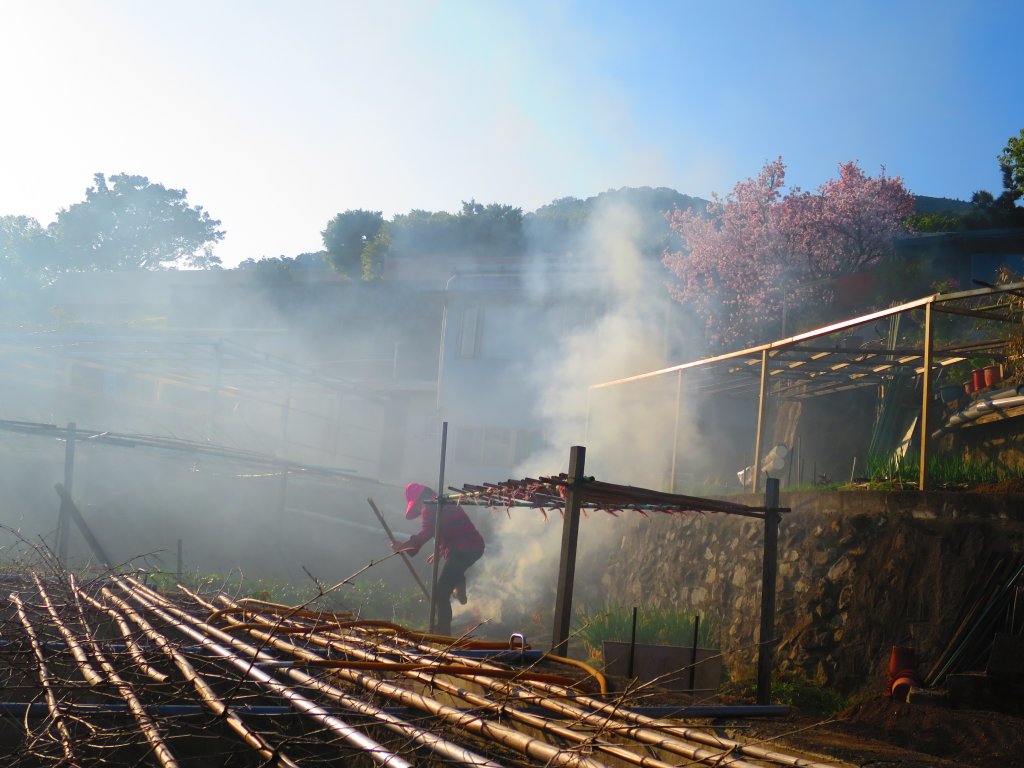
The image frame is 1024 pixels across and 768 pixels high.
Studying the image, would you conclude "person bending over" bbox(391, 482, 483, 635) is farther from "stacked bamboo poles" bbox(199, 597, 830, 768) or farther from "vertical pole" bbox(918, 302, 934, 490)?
"stacked bamboo poles" bbox(199, 597, 830, 768)

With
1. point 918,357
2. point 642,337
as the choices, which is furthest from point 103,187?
point 918,357

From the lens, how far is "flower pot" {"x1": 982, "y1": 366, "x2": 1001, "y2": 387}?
10.0 metres

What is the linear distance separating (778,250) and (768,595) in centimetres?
1679

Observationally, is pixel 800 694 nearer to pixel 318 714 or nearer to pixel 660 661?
pixel 660 661

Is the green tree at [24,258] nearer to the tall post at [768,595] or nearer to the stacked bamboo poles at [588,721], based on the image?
the tall post at [768,595]

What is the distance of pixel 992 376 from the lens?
33.0 feet

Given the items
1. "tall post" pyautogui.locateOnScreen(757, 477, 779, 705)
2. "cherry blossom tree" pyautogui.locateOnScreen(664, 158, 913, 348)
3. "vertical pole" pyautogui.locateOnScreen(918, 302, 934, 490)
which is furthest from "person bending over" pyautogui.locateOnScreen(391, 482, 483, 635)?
"cherry blossom tree" pyautogui.locateOnScreen(664, 158, 913, 348)

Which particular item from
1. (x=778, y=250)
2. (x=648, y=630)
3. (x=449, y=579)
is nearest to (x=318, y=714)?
(x=648, y=630)

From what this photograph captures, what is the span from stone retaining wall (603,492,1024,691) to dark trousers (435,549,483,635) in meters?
2.70

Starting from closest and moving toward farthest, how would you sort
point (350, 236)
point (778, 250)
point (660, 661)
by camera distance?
point (660, 661) → point (778, 250) → point (350, 236)

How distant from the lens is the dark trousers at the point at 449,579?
11.0 metres

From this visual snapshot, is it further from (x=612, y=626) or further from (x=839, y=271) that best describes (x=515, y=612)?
(x=839, y=271)

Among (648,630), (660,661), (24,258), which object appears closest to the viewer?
(660,661)

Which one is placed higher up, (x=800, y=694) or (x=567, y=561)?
(x=567, y=561)
